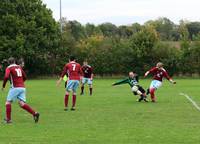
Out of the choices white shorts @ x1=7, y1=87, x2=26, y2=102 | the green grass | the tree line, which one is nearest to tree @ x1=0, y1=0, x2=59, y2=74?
the tree line

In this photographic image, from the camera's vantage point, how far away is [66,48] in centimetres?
6619

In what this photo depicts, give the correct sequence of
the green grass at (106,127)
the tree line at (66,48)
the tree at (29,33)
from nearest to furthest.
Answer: the green grass at (106,127) < the tree at (29,33) < the tree line at (66,48)

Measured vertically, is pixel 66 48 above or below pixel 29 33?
below

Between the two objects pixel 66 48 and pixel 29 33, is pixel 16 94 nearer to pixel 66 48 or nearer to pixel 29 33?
pixel 29 33

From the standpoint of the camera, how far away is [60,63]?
64.2m

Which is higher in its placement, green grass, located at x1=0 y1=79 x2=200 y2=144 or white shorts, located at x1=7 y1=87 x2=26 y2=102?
white shorts, located at x1=7 y1=87 x2=26 y2=102

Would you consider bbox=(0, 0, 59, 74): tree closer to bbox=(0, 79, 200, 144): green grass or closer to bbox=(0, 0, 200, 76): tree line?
bbox=(0, 0, 200, 76): tree line

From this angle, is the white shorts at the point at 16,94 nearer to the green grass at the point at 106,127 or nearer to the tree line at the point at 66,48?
the green grass at the point at 106,127

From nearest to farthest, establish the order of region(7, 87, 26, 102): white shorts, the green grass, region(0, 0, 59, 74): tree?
the green grass
region(7, 87, 26, 102): white shorts
region(0, 0, 59, 74): tree

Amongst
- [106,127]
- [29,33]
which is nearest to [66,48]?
[29,33]

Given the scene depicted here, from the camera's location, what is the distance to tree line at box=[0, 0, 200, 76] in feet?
196

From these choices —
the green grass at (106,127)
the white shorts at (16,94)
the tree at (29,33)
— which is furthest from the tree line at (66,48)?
the white shorts at (16,94)

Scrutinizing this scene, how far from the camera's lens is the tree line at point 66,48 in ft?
196

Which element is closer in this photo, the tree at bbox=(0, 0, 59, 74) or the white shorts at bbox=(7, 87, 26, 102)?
the white shorts at bbox=(7, 87, 26, 102)
